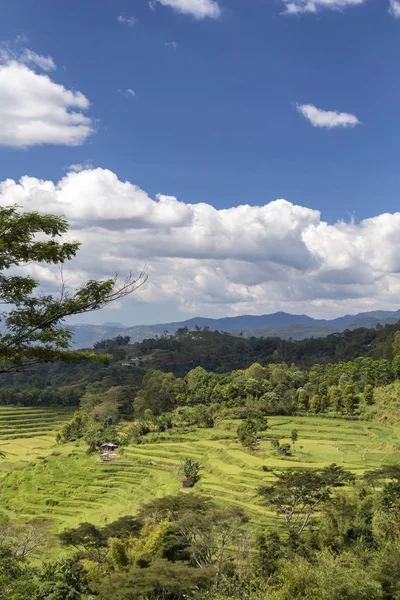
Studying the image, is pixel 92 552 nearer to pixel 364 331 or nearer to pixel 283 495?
pixel 283 495

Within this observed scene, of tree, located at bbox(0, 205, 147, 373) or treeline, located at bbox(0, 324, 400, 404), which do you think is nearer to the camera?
tree, located at bbox(0, 205, 147, 373)

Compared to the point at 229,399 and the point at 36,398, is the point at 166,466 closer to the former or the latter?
the point at 229,399

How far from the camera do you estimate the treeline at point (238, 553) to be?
1569 cm

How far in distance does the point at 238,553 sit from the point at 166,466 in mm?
22660

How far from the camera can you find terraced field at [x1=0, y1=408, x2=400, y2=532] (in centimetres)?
3574

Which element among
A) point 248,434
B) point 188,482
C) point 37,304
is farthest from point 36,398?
point 37,304

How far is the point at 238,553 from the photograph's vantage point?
2289 centimetres

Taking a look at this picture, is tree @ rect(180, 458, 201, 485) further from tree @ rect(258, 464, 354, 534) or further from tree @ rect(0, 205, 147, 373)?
tree @ rect(0, 205, 147, 373)

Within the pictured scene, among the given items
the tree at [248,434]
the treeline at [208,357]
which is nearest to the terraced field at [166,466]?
the tree at [248,434]

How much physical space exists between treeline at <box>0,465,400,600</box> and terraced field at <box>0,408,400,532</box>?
465cm

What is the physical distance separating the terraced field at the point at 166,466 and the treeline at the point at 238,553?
4652 mm

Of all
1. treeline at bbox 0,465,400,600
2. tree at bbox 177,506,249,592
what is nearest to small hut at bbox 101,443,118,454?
treeline at bbox 0,465,400,600

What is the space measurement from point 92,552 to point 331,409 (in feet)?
143

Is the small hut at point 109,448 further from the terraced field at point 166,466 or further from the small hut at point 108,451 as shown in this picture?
the terraced field at point 166,466
